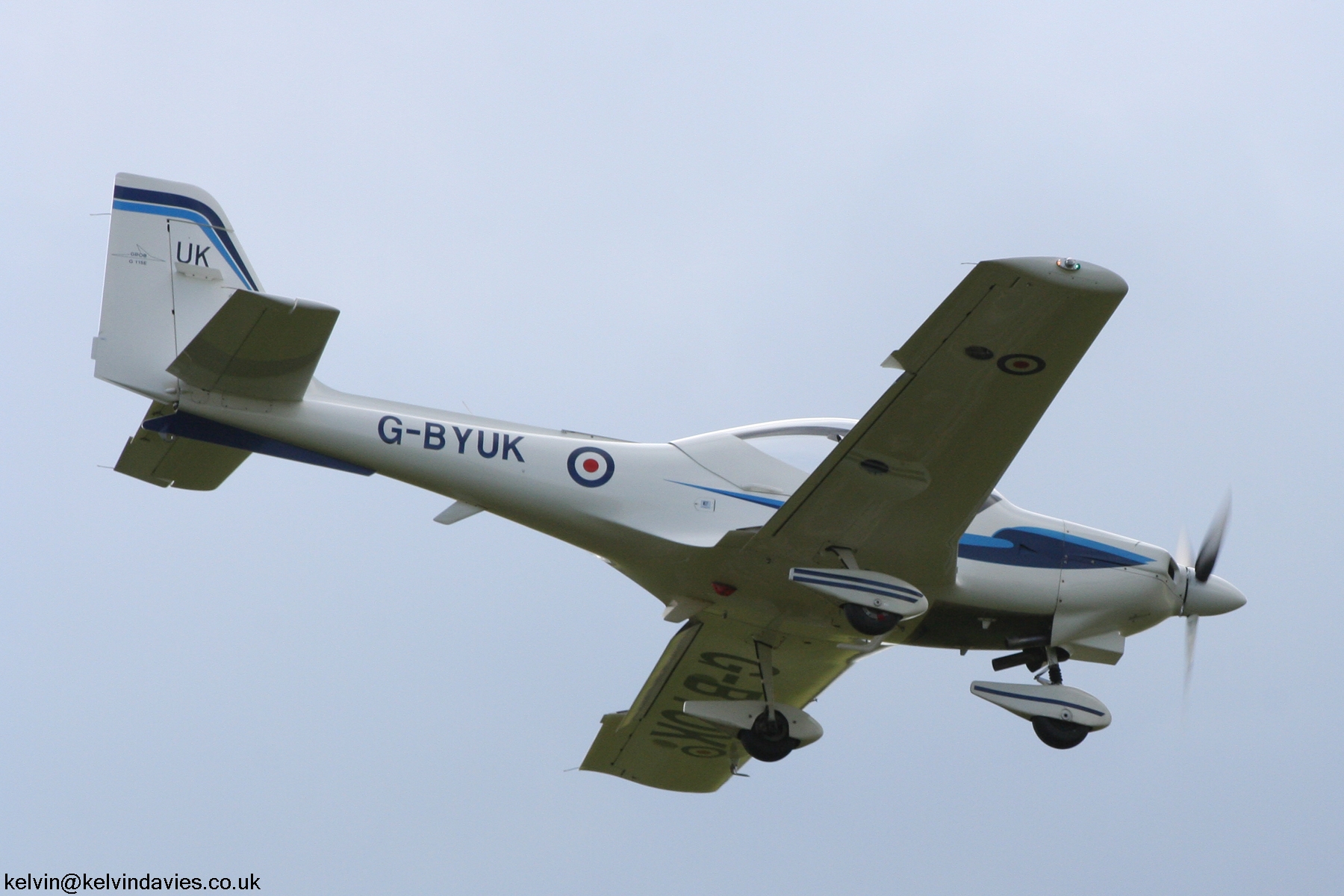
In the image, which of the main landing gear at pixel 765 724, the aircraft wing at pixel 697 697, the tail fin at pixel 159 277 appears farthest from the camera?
the aircraft wing at pixel 697 697

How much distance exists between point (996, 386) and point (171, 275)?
6.52m

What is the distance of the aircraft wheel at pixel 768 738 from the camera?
11.2 meters

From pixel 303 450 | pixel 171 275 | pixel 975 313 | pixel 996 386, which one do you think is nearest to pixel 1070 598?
pixel 996 386

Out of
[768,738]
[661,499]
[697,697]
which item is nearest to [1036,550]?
[768,738]

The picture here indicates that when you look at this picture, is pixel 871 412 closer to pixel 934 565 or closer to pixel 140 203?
pixel 934 565

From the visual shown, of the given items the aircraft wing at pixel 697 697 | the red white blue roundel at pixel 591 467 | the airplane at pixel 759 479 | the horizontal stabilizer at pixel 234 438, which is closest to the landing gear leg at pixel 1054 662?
the airplane at pixel 759 479

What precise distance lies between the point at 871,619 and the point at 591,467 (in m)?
2.50

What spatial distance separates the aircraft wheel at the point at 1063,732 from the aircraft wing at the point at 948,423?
1483 mm

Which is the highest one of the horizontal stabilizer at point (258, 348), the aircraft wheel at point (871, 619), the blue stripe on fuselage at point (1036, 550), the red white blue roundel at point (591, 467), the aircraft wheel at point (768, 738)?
the horizontal stabilizer at point (258, 348)

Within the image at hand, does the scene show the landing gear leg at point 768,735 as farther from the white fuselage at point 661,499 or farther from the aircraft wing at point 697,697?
the white fuselage at point 661,499

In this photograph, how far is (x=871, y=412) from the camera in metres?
9.14

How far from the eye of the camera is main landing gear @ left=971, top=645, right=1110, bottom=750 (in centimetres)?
1070

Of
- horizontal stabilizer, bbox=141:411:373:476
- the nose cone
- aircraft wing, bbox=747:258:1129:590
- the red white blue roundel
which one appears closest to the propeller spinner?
the nose cone

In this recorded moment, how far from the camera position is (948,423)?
9.29 m
